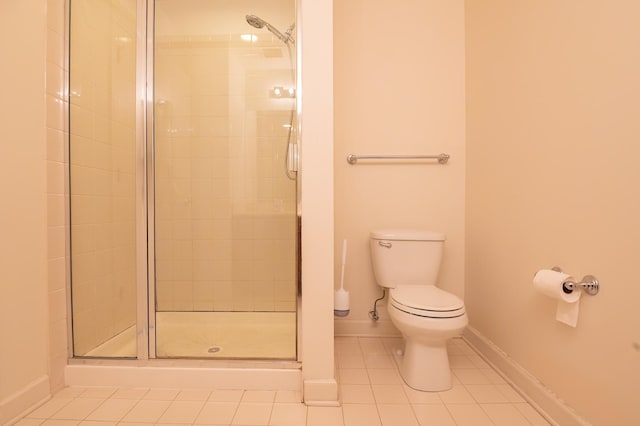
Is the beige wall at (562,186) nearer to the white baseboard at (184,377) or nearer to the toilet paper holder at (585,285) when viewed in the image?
the toilet paper holder at (585,285)

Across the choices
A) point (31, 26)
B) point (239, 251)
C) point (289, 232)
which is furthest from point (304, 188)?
point (31, 26)

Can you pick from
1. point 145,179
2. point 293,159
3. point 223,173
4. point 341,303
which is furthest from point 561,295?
point 145,179

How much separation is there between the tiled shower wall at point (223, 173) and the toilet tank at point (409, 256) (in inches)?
22.8

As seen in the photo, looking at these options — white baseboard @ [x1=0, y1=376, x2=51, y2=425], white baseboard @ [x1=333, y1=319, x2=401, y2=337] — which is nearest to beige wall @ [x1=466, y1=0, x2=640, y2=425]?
white baseboard @ [x1=333, y1=319, x2=401, y2=337]

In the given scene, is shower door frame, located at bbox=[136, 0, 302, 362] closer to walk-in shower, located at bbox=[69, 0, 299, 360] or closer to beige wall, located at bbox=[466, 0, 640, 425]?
walk-in shower, located at bbox=[69, 0, 299, 360]

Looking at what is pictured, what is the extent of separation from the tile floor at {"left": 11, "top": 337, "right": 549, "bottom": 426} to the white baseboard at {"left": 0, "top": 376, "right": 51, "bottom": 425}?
0.10ft

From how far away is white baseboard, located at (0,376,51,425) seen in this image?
109 centimetres

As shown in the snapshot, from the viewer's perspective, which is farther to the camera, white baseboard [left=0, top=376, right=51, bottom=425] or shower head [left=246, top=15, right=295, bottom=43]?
shower head [left=246, top=15, right=295, bottom=43]

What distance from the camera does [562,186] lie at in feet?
3.68

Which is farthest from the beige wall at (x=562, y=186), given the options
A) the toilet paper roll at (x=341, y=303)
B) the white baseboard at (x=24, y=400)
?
the white baseboard at (x=24, y=400)

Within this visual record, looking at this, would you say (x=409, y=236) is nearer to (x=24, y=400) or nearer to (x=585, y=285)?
(x=585, y=285)

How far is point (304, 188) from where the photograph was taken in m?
1.24

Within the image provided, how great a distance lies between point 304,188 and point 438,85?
1.25 meters

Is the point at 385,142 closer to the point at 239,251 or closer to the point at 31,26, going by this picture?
the point at 239,251
